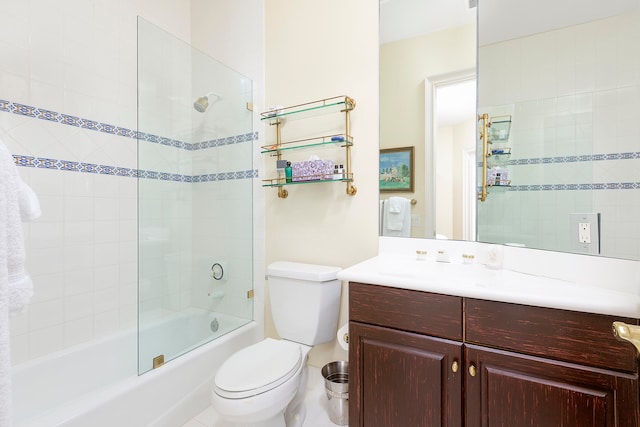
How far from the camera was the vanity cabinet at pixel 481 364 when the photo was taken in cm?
83

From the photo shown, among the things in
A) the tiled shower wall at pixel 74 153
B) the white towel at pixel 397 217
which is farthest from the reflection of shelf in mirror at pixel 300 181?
the tiled shower wall at pixel 74 153

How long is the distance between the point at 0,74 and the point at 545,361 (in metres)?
2.53

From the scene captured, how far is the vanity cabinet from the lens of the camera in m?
0.83

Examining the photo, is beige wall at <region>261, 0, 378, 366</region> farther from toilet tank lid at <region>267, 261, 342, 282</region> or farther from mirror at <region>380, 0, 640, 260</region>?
mirror at <region>380, 0, 640, 260</region>

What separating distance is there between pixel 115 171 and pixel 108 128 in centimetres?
26

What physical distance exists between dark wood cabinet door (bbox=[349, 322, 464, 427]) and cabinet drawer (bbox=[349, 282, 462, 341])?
1.1 inches

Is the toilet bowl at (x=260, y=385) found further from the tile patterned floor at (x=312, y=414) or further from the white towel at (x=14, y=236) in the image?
the white towel at (x=14, y=236)

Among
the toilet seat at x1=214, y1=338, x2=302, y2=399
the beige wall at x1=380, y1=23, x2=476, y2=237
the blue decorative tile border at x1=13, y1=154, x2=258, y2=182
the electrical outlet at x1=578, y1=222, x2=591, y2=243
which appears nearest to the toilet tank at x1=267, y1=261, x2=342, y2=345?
the toilet seat at x1=214, y1=338, x2=302, y2=399

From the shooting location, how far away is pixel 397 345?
1127 mm

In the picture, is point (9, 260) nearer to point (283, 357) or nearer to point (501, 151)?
point (283, 357)

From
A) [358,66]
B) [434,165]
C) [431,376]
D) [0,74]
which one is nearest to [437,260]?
[434,165]

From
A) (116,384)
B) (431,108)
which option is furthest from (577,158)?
(116,384)

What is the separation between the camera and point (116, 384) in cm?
137

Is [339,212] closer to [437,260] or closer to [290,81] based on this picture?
[437,260]
